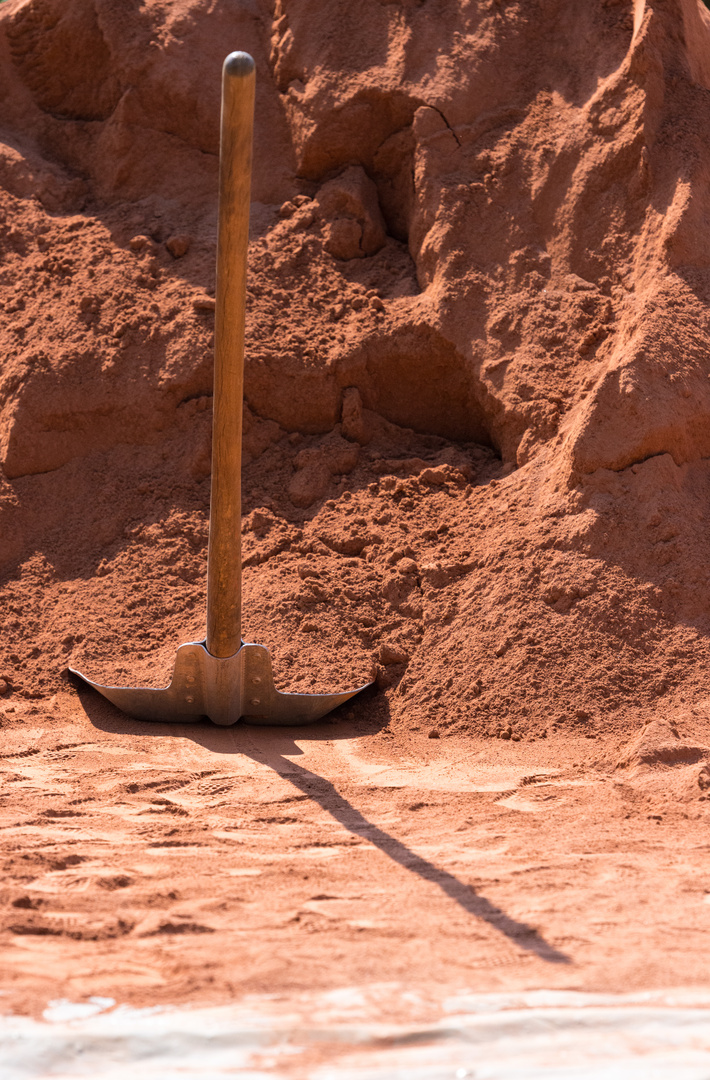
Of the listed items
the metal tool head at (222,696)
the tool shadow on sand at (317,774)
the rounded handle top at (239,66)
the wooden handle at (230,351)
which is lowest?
the tool shadow on sand at (317,774)

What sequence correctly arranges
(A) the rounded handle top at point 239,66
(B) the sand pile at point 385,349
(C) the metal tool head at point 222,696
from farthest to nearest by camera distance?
(B) the sand pile at point 385,349 < (C) the metal tool head at point 222,696 < (A) the rounded handle top at point 239,66

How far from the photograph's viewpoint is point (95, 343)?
4.24 m

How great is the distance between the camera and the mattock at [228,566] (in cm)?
276

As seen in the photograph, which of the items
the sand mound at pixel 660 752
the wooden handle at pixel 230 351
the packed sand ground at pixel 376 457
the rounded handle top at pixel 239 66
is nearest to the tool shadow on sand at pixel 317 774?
the packed sand ground at pixel 376 457

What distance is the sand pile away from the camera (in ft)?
11.4

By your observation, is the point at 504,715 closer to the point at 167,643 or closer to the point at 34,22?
the point at 167,643

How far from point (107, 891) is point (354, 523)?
205 cm

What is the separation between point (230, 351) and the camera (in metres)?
2.93

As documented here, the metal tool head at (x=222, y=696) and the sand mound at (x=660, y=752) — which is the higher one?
the metal tool head at (x=222, y=696)

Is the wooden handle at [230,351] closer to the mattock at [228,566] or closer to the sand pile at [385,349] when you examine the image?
the mattock at [228,566]

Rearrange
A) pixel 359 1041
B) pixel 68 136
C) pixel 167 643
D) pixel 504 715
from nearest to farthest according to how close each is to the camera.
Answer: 1. pixel 359 1041
2. pixel 504 715
3. pixel 167 643
4. pixel 68 136

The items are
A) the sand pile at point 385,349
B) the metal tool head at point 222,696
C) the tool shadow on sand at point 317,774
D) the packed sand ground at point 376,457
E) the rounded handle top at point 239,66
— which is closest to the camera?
the tool shadow on sand at point 317,774

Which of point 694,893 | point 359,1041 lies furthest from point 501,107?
point 359,1041

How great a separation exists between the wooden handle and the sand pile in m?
0.46
